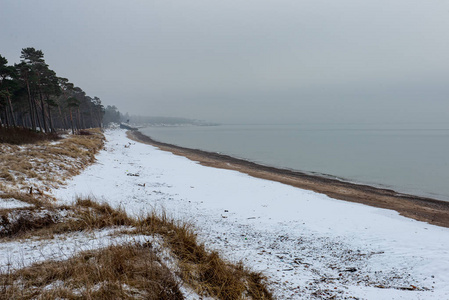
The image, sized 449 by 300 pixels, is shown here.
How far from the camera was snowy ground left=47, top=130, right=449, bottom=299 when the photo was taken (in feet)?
15.1

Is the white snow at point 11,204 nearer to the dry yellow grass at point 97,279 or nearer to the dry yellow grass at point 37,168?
the dry yellow grass at point 37,168

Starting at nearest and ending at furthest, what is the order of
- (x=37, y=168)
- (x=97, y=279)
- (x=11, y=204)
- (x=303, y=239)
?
(x=97, y=279), (x=11, y=204), (x=303, y=239), (x=37, y=168)

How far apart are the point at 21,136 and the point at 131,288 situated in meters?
21.0

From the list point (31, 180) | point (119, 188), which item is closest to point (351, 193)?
point (119, 188)

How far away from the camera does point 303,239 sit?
719cm

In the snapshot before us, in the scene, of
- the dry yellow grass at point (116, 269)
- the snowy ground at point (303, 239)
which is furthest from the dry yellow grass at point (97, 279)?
the snowy ground at point (303, 239)

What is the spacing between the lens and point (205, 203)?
1092cm

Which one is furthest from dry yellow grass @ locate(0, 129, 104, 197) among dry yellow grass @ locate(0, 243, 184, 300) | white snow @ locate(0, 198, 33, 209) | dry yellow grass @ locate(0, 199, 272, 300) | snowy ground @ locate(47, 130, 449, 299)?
dry yellow grass @ locate(0, 243, 184, 300)

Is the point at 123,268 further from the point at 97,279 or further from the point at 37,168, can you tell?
the point at 37,168

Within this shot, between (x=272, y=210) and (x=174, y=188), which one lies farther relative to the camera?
(x=174, y=188)

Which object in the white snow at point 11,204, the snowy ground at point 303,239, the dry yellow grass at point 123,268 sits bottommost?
the snowy ground at point 303,239

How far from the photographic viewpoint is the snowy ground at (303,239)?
4.59 meters

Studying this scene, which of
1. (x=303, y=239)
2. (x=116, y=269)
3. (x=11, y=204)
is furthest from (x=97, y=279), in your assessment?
(x=303, y=239)

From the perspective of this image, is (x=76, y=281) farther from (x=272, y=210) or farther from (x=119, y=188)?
(x=119, y=188)
